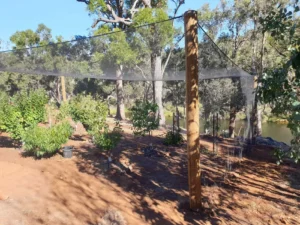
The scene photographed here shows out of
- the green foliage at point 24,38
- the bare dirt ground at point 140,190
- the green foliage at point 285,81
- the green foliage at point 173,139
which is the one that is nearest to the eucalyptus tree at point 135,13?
the green foliage at point 173,139

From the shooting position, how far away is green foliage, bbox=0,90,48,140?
5.84m

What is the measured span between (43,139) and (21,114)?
1.03 m

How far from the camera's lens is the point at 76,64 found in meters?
4.75

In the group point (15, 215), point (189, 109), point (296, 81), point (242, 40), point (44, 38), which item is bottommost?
point (15, 215)

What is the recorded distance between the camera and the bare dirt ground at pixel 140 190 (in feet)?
11.7

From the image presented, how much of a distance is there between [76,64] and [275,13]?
142 inches

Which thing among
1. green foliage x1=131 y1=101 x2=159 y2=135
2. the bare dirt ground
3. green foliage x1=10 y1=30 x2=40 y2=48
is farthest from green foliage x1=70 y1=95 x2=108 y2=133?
green foliage x1=10 y1=30 x2=40 y2=48

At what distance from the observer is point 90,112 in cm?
668

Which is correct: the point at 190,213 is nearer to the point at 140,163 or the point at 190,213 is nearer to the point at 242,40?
the point at 140,163

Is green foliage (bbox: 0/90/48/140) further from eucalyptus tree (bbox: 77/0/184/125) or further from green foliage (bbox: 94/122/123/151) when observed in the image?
eucalyptus tree (bbox: 77/0/184/125)

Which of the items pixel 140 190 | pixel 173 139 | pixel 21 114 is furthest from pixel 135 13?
pixel 140 190

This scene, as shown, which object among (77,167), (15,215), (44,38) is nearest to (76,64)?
(77,167)

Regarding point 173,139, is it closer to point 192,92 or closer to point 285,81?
point 192,92

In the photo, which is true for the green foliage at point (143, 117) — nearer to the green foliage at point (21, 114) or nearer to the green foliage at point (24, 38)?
the green foliage at point (21, 114)
